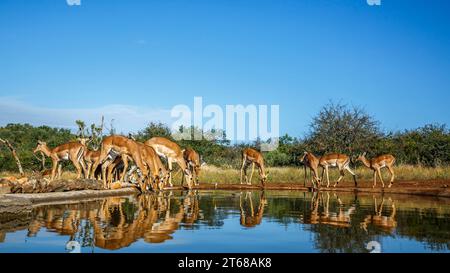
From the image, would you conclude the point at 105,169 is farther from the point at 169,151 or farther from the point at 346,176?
the point at 346,176

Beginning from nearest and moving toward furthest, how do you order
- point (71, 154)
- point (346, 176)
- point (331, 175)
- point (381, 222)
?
1. point (381, 222)
2. point (71, 154)
3. point (346, 176)
4. point (331, 175)

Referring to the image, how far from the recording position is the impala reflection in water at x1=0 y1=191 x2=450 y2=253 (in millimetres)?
7129

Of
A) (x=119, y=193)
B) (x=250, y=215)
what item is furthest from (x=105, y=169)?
(x=250, y=215)

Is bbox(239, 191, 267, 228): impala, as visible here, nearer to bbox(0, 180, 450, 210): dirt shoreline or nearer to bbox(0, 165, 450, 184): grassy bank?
bbox(0, 180, 450, 210): dirt shoreline

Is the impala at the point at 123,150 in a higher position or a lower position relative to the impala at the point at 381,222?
higher

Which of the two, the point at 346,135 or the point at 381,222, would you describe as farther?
the point at 346,135

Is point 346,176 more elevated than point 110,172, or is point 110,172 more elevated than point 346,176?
point 110,172

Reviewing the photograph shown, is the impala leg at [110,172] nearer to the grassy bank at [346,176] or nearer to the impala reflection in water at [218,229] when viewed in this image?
the impala reflection in water at [218,229]

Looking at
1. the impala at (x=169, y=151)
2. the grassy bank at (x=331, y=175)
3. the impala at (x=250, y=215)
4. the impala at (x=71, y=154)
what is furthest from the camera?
the grassy bank at (x=331, y=175)

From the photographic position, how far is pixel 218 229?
9.02 meters

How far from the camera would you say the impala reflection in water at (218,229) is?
7.13 metres

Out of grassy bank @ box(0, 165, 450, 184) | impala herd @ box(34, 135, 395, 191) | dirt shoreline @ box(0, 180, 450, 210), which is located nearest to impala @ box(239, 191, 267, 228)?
dirt shoreline @ box(0, 180, 450, 210)

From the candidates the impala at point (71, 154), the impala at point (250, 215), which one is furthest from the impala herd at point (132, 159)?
the impala at point (250, 215)
